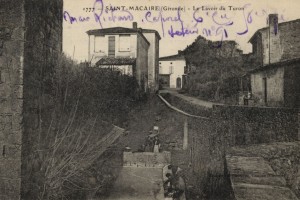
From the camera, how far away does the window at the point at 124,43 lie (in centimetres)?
1911

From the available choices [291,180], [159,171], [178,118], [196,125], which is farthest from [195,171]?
[178,118]

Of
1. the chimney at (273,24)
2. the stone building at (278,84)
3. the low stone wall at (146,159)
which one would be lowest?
the low stone wall at (146,159)

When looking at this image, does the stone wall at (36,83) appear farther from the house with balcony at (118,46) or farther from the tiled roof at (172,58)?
the tiled roof at (172,58)

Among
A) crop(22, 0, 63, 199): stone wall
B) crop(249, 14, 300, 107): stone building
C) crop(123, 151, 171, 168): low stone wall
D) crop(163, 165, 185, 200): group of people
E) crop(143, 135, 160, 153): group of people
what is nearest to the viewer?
crop(22, 0, 63, 199): stone wall

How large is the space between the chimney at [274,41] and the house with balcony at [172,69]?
67.4ft

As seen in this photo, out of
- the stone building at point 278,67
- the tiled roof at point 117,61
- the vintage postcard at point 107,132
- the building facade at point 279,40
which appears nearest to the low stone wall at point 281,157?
the vintage postcard at point 107,132

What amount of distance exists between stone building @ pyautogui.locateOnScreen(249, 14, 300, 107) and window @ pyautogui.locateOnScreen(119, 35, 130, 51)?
28.4 feet

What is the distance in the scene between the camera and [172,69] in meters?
39.3

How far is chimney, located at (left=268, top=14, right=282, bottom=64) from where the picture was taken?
59.1 feet

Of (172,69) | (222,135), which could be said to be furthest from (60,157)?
(172,69)

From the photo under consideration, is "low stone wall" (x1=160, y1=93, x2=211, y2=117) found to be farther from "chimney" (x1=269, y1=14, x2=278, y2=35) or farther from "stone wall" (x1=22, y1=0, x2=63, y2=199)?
"stone wall" (x1=22, y1=0, x2=63, y2=199)

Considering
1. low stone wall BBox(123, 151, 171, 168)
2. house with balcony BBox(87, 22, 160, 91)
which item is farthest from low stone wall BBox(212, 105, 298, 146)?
house with balcony BBox(87, 22, 160, 91)

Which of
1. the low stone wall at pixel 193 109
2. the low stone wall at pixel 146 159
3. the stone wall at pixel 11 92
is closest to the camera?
the stone wall at pixel 11 92

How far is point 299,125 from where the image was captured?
306 inches
